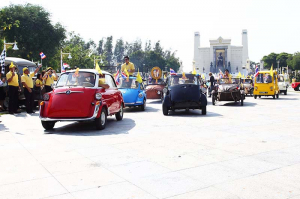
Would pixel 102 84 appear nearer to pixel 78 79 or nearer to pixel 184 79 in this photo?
pixel 78 79

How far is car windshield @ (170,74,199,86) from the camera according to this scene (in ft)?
45.5

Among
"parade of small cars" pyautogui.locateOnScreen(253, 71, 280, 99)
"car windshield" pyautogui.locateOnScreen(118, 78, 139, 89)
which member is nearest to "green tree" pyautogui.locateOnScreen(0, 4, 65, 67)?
"parade of small cars" pyautogui.locateOnScreen(253, 71, 280, 99)

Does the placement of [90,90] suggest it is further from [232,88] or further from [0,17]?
[232,88]

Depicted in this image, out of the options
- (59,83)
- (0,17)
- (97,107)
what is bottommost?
(97,107)

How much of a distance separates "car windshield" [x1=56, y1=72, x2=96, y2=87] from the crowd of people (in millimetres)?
4177

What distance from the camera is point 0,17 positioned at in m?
15.2

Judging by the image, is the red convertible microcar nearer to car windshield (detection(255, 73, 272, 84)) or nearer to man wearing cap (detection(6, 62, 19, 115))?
man wearing cap (detection(6, 62, 19, 115))

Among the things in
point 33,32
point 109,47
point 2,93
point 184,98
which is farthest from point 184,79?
point 109,47

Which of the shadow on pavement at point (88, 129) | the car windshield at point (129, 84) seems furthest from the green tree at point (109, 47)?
the shadow on pavement at point (88, 129)

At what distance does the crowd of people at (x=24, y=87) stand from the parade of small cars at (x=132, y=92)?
11.0 feet

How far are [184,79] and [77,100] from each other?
618 cm

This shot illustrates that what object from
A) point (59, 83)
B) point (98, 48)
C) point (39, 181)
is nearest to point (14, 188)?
point (39, 181)

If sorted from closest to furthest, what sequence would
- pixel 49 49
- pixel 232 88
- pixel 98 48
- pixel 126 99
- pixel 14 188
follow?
pixel 14 188 → pixel 126 99 → pixel 232 88 → pixel 49 49 → pixel 98 48

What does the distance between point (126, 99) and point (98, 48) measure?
11862 cm
